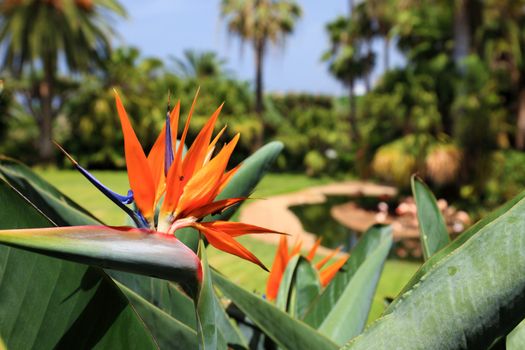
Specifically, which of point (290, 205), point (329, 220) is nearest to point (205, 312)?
point (329, 220)

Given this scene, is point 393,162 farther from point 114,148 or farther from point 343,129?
point 114,148

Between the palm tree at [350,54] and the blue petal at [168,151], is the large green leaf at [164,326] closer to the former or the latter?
the blue petal at [168,151]

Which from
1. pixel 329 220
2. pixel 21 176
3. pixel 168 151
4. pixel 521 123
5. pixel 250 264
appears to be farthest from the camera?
pixel 521 123

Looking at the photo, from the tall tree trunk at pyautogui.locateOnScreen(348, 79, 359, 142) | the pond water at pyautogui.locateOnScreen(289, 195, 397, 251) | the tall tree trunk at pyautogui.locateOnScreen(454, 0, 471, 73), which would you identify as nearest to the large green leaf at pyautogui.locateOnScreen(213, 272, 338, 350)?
the pond water at pyautogui.locateOnScreen(289, 195, 397, 251)

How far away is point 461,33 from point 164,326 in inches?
350

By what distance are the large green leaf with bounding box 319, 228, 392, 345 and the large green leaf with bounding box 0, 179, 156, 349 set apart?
12.1 inches

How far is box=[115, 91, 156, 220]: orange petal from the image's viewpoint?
42cm

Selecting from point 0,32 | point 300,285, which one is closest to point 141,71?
point 0,32

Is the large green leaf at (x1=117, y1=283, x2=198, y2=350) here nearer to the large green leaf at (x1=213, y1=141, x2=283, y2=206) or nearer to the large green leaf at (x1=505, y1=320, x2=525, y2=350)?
the large green leaf at (x1=213, y1=141, x2=283, y2=206)

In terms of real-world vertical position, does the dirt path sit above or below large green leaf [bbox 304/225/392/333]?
below

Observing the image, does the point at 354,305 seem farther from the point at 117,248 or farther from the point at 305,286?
the point at 117,248

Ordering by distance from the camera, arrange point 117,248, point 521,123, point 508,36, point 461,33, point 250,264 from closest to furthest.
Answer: point 117,248
point 250,264
point 461,33
point 508,36
point 521,123

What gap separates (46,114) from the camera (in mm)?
16031

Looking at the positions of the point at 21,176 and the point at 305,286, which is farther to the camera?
the point at 305,286
